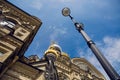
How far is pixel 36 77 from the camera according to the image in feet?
53.1

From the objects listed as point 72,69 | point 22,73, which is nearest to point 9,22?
point 22,73

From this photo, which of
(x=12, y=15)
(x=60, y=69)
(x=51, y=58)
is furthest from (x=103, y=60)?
(x=60, y=69)

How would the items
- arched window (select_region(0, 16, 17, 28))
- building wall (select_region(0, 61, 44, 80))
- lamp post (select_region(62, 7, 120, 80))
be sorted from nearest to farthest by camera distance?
lamp post (select_region(62, 7, 120, 80)) → building wall (select_region(0, 61, 44, 80)) → arched window (select_region(0, 16, 17, 28))

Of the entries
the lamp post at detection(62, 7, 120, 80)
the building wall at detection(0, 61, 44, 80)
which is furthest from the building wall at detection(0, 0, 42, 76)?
the lamp post at detection(62, 7, 120, 80)

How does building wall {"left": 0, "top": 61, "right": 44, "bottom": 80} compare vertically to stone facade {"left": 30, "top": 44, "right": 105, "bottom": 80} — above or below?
below

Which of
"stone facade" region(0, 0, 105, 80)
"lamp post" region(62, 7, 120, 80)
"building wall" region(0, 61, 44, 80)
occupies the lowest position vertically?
"lamp post" region(62, 7, 120, 80)

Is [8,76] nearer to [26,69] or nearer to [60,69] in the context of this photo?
[26,69]

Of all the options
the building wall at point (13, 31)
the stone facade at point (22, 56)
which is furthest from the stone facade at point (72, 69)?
the building wall at point (13, 31)

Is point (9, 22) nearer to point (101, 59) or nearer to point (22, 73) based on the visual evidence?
point (22, 73)

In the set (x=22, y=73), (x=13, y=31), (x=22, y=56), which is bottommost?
(x=22, y=73)

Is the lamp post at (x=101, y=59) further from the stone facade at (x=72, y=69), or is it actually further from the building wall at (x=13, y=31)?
the stone facade at (x=72, y=69)

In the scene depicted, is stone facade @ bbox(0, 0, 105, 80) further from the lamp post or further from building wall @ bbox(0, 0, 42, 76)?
the lamp post

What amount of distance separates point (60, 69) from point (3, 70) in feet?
48.8

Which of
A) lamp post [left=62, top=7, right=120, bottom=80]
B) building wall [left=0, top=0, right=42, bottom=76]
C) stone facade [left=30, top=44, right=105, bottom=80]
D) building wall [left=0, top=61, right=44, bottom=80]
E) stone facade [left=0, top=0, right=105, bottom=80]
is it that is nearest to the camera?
lamp post [left=62, top=7, right=120, bottom=80]
